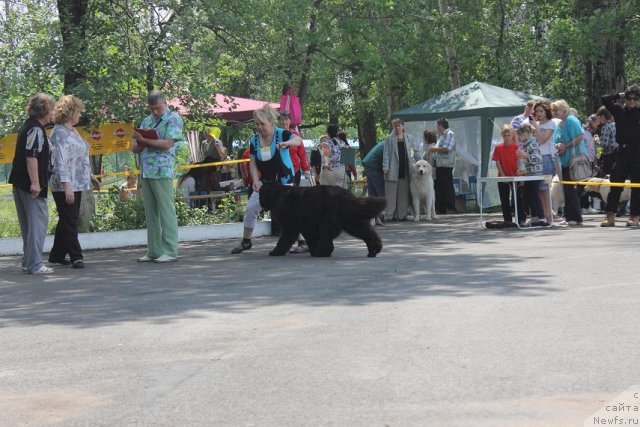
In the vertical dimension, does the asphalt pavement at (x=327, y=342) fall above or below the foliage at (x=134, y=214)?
below

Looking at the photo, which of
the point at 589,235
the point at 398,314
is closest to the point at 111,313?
the point at 398,314

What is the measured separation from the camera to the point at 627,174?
1800 cm

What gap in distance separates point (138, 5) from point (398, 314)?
1219cm

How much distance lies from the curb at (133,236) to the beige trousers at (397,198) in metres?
3.58

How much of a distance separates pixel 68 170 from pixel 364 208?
11.4ft

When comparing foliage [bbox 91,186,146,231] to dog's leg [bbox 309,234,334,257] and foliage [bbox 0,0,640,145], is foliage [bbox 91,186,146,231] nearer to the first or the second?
foliage [bbox 0,0,640,145]

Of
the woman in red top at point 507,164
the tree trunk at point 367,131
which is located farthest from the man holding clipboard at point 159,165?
the tree trunk at point 367,131

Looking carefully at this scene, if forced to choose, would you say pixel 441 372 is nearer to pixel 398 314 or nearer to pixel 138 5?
pixel 398 314

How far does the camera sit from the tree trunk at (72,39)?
60.9 ft

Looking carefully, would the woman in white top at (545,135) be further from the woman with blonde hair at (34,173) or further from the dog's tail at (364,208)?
the woman with blonde hair at (34,173)

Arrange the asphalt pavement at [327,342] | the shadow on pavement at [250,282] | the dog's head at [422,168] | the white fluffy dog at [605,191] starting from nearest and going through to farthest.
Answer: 1. the asphalt pavement at [327,342]
2. the shadow on pavement at [250,282]
3. the white fluffy dog at [605,191]
4. the dog's head at [422,168]

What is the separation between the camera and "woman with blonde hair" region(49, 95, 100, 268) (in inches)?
548

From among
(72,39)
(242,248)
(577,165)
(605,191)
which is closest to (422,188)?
(605,191)

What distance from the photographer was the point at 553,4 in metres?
31.0
